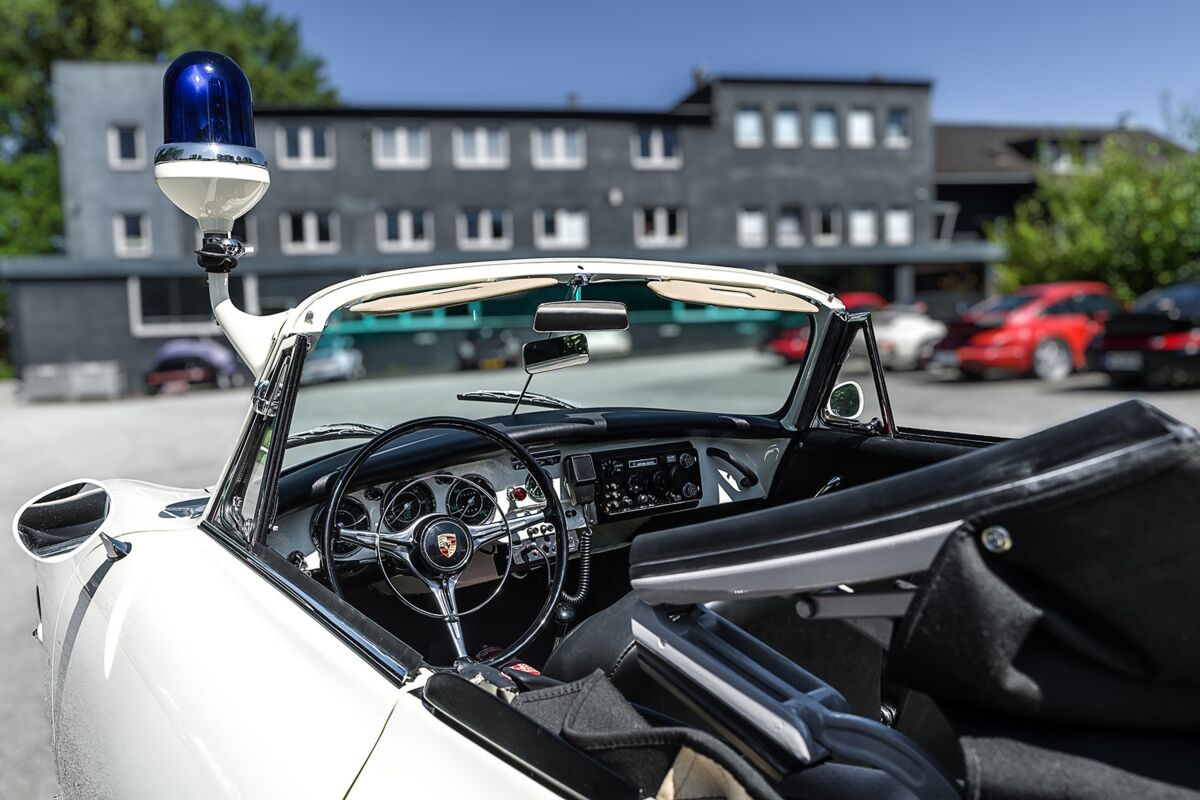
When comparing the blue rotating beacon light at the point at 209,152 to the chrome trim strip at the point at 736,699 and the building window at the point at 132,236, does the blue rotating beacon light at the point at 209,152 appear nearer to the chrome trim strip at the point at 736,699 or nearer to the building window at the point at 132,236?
the chrome trim strip at the point at 736,699

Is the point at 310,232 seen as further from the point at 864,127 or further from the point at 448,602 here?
the point at 448,602

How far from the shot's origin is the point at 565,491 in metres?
3.28

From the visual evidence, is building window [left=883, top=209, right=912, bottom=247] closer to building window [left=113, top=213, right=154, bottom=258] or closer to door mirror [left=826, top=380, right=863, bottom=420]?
building window [left=113, top=213, right=154, bottom=258]

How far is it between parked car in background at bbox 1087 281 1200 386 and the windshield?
11852 millimetres

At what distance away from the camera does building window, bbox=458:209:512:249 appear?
35344 millimetres

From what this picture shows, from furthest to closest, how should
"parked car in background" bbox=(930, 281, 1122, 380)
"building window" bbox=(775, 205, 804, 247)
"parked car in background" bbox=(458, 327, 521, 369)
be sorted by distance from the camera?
1. "building window" bbox=(775, 205, 804, 247)
2. "parked car in background" bbox=(930, 281, 1122, 380)
3. "parked car in background" bbox=(458, 327, 521, 369)

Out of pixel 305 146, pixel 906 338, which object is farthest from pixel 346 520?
pixel 305 146

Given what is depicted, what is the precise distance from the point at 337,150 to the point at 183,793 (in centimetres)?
3496

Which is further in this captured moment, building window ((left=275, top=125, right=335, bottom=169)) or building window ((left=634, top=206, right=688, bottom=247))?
building window ((left=634, top=206, right=688, bottom=247))

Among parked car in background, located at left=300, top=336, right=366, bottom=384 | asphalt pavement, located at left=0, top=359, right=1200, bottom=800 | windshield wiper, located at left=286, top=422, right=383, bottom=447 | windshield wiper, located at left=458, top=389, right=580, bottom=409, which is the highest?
parked car in background, located at left=300, top=336, right=366, bottom=384

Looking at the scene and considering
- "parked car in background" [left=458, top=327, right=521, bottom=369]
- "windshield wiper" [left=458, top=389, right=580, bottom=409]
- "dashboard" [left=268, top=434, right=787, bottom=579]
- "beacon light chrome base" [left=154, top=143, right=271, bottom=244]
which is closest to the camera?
"beacon light chrome base" [left=154, top=143, right=271, bottom=244]

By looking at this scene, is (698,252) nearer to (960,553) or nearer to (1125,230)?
(1125,230)

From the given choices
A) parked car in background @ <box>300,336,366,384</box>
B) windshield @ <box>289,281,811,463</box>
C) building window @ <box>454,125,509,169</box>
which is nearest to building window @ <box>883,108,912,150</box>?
building window @ <box>454,125,509,169</box>

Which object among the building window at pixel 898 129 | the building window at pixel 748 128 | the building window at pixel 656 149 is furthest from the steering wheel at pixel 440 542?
the building window at pixel 898 129
